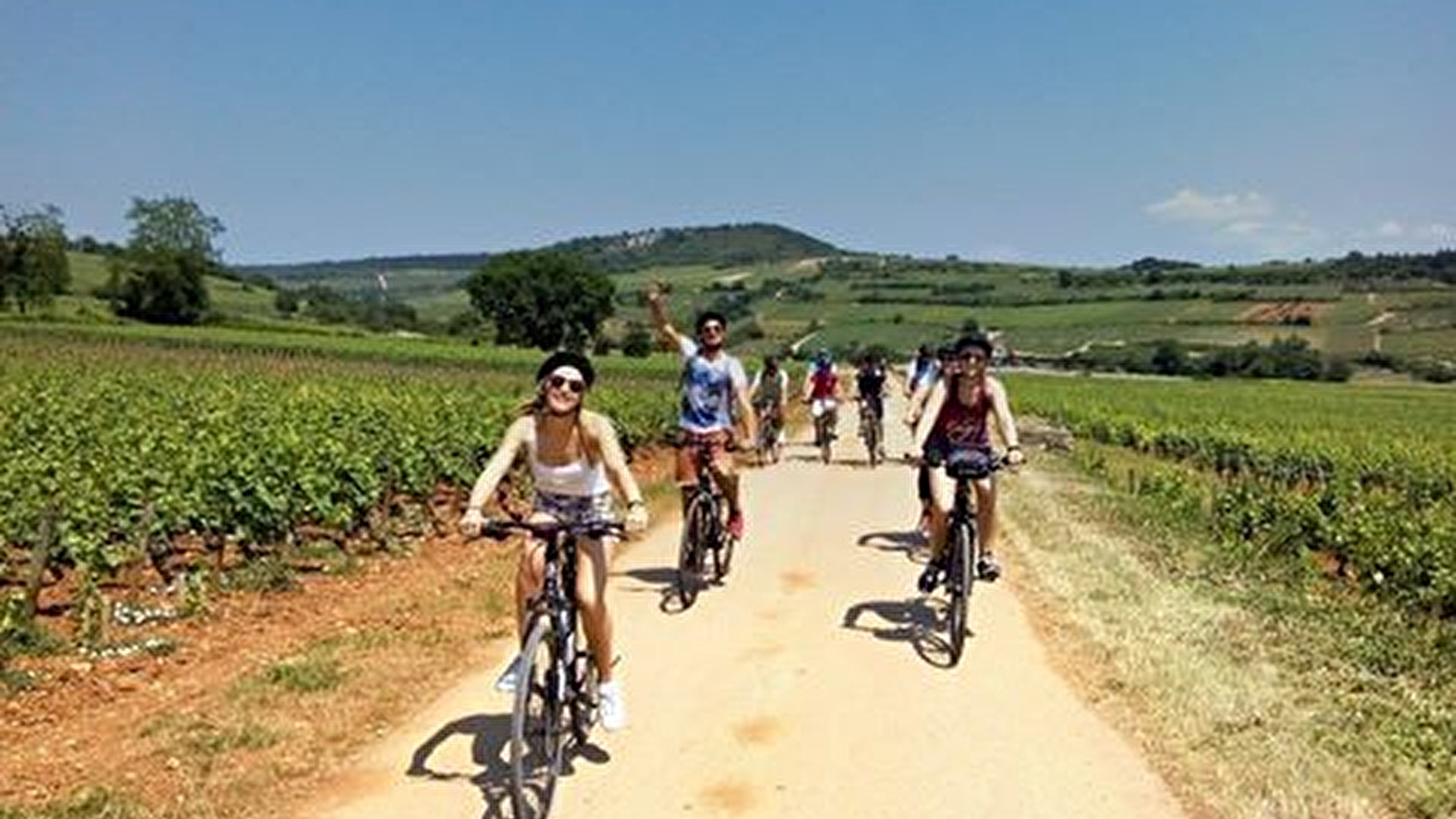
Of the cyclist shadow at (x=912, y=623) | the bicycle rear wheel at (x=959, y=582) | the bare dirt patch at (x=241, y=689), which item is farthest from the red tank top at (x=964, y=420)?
the bare dirt patch at (x=241, y=689)

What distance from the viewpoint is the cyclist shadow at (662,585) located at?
1102 cm

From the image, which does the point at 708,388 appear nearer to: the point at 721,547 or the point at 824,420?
the point at 721,547

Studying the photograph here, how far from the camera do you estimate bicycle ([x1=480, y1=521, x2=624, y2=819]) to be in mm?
5836

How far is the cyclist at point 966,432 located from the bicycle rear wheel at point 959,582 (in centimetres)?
25

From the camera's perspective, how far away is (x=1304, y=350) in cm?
10794

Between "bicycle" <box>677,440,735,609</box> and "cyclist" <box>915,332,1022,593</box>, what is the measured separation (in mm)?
2160

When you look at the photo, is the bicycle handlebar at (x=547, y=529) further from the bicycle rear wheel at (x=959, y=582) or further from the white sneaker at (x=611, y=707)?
the bicycle rear wheel at (x=959, y=582)

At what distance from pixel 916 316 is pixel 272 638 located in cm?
13636

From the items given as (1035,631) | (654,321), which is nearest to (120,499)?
(654,321)

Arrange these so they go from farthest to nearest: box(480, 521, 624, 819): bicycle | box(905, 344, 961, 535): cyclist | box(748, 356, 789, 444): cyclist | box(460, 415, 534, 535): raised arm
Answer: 1. box(748, 356, 789, 444): cyclist
2. box(905, 344, 961, 535): cyclist
3. box(460, 415, 534, 535): raised arm
4. box(480, 521, 624, 819): bicycle

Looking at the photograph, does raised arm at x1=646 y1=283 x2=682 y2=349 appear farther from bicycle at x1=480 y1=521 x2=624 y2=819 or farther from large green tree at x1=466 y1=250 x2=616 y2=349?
large green tree at x1=466 y1=250 x2=616 y2=349

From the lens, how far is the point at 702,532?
11.4 m

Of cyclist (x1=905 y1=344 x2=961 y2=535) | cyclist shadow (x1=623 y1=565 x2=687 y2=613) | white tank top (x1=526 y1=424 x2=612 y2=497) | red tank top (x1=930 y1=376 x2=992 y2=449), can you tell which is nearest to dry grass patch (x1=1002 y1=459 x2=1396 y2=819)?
cyclist (x1=905 y1=344 x2=961 y2=535)

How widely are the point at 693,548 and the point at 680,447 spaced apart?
1055 mm
